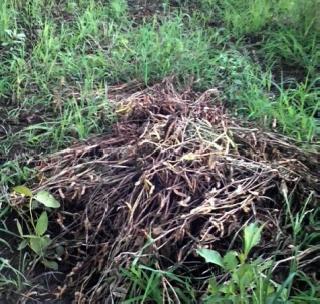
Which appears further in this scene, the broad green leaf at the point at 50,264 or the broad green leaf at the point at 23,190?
the broad green leaf at the point at 23,190

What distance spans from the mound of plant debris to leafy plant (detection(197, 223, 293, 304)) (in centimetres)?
16

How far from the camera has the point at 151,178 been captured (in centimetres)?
232

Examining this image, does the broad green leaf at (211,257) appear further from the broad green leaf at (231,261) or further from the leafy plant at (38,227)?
the leafy plant at (38,227)

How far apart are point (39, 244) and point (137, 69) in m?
1.36

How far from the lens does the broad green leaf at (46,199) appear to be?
2.34 m

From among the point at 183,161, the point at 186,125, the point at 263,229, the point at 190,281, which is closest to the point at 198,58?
the point at 186,125

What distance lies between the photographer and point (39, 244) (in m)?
2.25

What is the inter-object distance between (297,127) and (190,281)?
1072 mm

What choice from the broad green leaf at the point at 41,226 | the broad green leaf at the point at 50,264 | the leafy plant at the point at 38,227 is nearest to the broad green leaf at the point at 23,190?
the leafy plant at the point at 38,227

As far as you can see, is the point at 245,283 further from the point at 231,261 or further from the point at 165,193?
the point at 165,193

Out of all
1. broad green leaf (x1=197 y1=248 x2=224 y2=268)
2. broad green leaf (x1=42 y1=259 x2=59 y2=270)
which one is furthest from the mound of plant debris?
broad green leaf (x1=197 y1=248 x2=224 y2=268)

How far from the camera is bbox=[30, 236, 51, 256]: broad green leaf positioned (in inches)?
88.4

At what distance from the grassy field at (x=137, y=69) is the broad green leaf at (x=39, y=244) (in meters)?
0.03

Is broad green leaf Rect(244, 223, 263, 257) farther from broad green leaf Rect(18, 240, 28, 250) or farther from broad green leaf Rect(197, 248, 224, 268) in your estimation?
broad green leaf Rect(18, 240, 28, 250)
